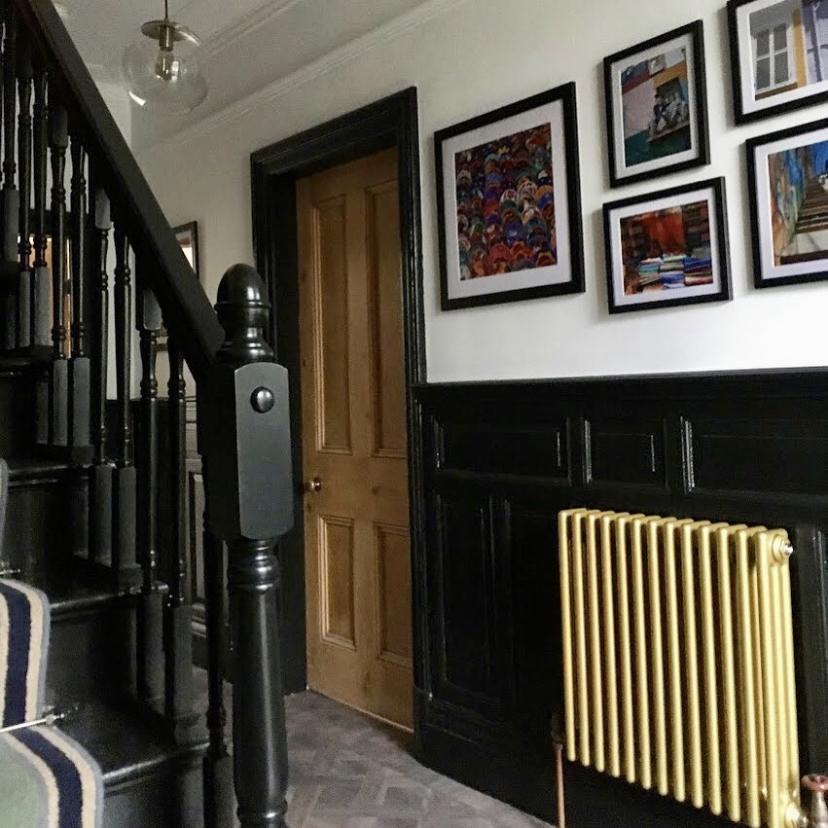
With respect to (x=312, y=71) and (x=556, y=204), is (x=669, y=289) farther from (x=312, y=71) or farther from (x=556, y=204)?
(x=312, y=71)

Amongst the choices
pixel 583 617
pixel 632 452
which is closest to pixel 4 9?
→ pixel 632 452

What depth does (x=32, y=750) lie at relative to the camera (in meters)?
1.13

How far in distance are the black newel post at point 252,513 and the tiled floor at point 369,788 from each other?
141cm

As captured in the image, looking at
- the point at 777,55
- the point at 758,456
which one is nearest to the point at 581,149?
the point at 777,55

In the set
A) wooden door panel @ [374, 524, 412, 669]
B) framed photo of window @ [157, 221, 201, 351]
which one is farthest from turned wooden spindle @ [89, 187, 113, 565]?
framed photo of window @ [157, 221, 201, 351]

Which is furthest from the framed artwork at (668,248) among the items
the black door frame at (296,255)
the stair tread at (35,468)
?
the stair tread at (35,468)

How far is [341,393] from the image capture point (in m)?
3.33

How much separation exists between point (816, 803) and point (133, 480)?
1615 millimetres

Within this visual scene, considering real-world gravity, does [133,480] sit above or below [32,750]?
above

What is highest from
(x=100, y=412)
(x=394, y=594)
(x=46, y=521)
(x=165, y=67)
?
(x=165, y=67)

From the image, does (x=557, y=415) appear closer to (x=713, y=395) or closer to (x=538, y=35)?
(x=713, y=395)

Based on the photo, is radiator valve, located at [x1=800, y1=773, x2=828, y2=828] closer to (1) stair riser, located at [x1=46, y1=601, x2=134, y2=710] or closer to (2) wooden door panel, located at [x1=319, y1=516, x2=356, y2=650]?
(1) stair riser, located at [x1=46, y1=601, x2=134, y2=710]

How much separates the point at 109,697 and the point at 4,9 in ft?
5.40

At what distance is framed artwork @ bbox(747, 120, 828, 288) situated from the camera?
1.86 metres
